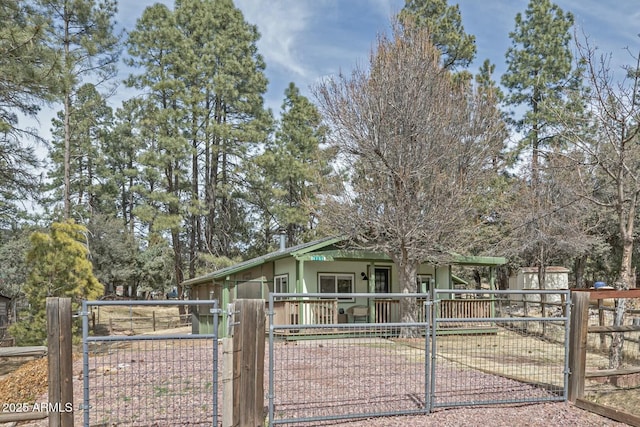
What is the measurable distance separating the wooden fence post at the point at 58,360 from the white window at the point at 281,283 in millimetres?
12047

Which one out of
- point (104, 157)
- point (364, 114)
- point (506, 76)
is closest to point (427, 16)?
point (506, 76)

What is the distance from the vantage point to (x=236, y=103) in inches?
998

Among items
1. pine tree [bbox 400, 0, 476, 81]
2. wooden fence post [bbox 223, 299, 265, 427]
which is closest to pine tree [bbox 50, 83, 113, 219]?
pine tree [bbox 400, 0, 476, 81]

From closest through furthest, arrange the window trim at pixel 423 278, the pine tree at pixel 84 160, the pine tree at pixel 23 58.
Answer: the pine tree at pixel 23 58 < the window trim at pixel 423 278 < the pine tree at pixel 84 160

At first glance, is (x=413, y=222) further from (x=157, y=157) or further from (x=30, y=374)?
(x=157, y=157)

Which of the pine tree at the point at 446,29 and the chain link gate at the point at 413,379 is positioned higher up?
the pine tree at the point at 446,29

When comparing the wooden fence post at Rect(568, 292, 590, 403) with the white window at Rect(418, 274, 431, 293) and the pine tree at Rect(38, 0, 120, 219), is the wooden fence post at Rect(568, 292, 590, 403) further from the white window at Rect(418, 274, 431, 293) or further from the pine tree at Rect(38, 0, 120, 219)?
the pine tree at Rect(38, 0, 120, 219)

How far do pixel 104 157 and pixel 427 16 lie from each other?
75.4 ft

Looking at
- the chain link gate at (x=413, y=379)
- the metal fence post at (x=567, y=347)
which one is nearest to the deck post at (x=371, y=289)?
the chain link gate at (x=413, y=379)

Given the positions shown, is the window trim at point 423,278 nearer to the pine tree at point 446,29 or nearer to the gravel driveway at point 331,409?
the gravel driveway at point 331,409

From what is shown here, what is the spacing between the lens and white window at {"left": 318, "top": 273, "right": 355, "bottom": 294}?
1636 cm

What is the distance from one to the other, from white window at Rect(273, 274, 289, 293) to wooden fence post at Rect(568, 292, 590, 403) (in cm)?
1095

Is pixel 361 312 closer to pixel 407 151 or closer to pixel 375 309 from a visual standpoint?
pixel 375 309

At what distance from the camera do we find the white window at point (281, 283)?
1642 cm
